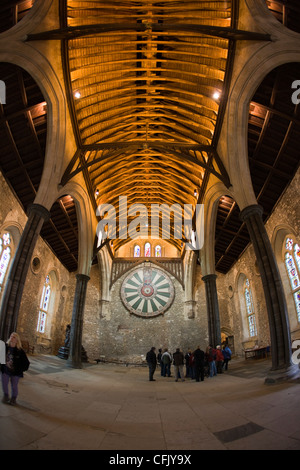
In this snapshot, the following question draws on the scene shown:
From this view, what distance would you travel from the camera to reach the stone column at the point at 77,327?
33.0 feet

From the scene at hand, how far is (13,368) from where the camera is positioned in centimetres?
321

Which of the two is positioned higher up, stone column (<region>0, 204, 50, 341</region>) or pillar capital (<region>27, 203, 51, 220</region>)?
pillar capital (<region>27, 203, 51, 220</region>)

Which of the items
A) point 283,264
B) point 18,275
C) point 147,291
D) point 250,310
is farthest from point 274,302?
point 147,291

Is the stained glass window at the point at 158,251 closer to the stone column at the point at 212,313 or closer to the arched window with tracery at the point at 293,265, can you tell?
the stone column at the point at 212,313

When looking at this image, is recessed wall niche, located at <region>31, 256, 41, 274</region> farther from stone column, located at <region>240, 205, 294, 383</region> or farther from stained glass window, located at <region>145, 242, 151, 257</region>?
stone column, located at <region>240, 205, 294, 383</region>

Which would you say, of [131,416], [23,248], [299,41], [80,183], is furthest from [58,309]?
[299,41]

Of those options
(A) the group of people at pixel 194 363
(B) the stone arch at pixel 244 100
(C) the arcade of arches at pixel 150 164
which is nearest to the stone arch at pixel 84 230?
(C) the arcade of arches at pixel 150 164

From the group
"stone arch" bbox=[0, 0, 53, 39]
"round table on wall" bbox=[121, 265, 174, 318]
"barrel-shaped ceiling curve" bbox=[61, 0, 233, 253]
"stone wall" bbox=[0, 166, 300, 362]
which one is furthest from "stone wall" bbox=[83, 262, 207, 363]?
"stone arch" bbox=[0, 0, 53, 39]

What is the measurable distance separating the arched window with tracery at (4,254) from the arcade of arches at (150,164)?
8 centimetres

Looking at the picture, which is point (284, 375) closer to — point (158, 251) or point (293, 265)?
point (293, 265)

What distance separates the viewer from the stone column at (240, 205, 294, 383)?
566 cm

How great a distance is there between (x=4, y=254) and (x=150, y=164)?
8.56 m

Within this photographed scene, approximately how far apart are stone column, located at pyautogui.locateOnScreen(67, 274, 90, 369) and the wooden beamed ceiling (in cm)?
393
